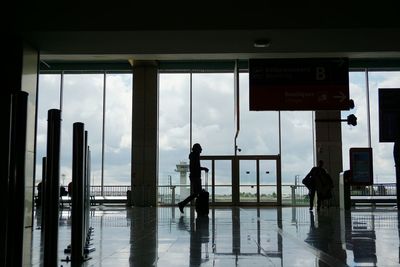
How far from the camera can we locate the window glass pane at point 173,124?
21.8 metres

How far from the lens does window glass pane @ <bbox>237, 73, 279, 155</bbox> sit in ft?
72.7

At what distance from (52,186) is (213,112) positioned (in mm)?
19251

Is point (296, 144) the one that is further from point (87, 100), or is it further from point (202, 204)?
point (202, 204)

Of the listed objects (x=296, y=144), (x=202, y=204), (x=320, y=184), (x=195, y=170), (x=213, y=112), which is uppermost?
(x=213, y=112)

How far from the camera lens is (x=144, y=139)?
21.1 metres

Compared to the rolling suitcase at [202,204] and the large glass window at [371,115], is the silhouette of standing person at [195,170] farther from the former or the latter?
the large glass window at [371,115]

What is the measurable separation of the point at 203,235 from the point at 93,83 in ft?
57.3

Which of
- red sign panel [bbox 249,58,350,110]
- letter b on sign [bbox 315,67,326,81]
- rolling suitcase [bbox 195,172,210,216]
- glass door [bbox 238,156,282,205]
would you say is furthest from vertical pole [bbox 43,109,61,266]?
glass door [bbox 238,156,282,205]

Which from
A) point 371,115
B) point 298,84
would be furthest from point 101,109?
point 298,84

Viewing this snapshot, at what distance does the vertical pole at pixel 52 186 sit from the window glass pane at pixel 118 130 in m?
18.0

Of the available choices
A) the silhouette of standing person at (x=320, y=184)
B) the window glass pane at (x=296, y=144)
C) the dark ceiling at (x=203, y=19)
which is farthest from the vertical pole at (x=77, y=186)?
the window glass pane at (x=296, y=144)

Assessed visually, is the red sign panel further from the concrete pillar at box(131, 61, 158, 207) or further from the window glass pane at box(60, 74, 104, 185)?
the window glass pane at box(60, 74, 104, 185)

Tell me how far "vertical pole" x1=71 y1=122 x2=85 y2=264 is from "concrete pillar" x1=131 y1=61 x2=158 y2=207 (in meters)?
16.6

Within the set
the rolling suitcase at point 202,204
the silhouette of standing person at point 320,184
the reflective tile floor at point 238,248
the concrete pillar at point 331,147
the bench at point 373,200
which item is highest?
the concrete pillar at point 331,147
